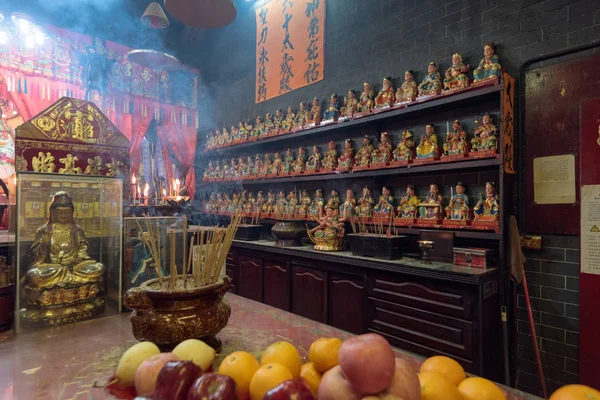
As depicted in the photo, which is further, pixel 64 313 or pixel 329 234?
pixel 329 234

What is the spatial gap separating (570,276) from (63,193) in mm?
2978

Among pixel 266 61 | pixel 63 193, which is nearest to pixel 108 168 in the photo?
pixel 63 193

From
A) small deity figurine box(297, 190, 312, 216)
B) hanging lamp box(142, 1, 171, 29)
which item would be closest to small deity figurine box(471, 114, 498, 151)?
small deity figurine box(297, 190, 312, 216)

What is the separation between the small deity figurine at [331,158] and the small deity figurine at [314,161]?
0.10 m

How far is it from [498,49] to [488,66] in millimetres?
272

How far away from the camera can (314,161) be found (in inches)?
151

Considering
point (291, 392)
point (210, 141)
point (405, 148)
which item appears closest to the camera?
point (291, 392)

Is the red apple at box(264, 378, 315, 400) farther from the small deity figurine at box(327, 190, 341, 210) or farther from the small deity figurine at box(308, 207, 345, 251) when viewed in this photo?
the small deity figurine at box(327, 190, 341, 210)

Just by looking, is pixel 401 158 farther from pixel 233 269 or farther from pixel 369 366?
pixel 369 366

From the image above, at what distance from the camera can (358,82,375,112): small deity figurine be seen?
3.31 metres

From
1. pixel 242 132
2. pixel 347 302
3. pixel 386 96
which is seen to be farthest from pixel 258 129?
pixel 347 302

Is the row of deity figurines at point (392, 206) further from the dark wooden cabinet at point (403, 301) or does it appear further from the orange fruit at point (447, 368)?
the orange fruit at point (447, 368)

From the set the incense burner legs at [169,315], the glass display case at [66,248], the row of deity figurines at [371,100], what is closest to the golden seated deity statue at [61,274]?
the glass display case at [66,248]

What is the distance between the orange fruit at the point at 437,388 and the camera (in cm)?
62
